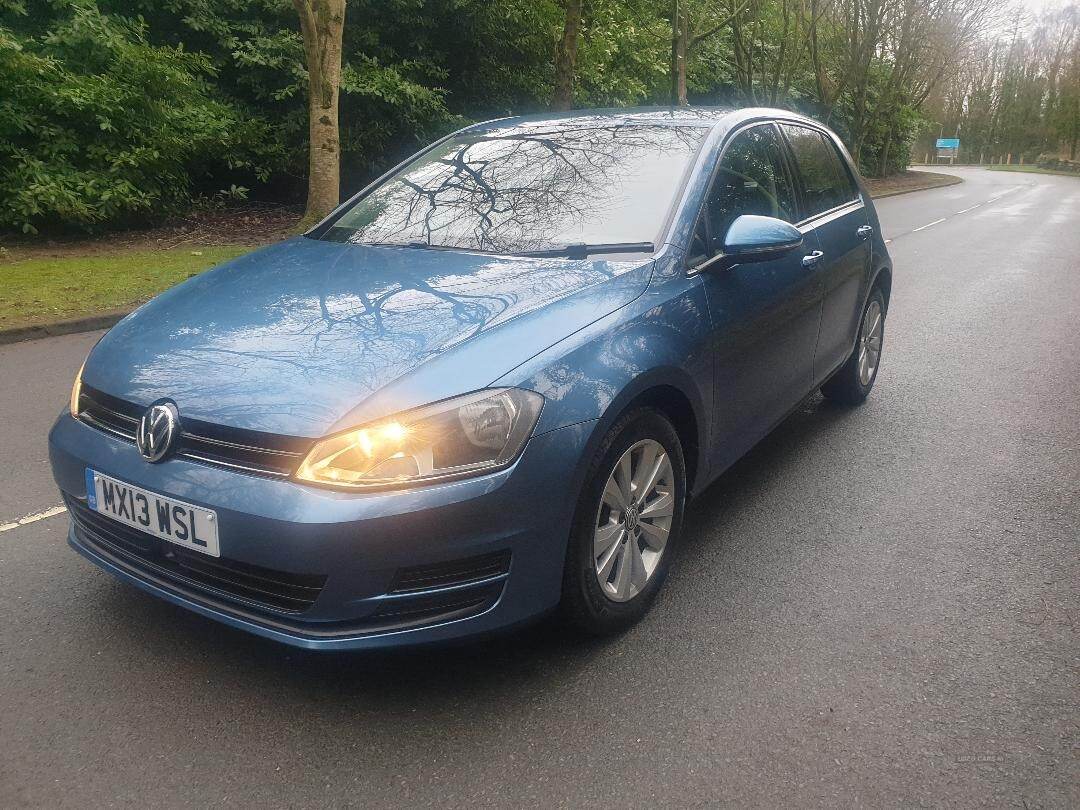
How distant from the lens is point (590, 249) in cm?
326

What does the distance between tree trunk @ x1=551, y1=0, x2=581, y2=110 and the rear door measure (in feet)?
38.8

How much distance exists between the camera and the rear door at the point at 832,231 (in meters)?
4.46

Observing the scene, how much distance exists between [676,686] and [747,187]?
2.12 m

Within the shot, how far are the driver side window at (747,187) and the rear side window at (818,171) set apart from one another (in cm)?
24

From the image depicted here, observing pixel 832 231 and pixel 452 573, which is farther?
pixel 832 231

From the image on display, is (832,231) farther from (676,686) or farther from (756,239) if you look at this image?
(676,686)

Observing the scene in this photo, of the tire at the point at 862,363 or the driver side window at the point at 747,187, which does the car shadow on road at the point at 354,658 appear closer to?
the driver side window at the point at 747,187

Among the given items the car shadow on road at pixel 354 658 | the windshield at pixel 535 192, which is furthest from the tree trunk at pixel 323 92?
the car shadow on road at pixel 354 658

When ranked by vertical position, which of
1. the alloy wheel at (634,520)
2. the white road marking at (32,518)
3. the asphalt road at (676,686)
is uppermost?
the alloy wheel at (634,520)

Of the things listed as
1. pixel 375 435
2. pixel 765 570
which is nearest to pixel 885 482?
pixel 765 570

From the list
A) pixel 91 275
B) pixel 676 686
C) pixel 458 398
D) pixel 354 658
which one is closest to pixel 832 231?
pixel 676 686

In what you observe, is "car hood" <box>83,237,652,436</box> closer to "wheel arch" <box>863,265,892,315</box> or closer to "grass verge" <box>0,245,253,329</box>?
"wheel arch" <box>863,265,892,315</box>

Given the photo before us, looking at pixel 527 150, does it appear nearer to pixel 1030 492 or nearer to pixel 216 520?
pixel 216 520

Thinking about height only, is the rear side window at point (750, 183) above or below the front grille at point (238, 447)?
above
